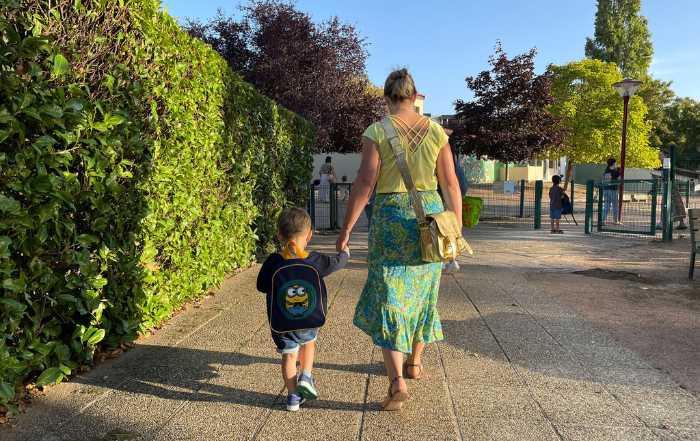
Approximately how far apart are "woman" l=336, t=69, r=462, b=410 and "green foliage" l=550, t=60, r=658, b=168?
33189 millimetres

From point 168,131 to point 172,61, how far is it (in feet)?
2.01

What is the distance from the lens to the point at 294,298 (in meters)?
3.04

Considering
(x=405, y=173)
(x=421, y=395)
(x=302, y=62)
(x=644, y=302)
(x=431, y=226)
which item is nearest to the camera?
(x=431, y=226)

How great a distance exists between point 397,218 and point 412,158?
375mm

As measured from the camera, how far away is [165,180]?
425 centimetres

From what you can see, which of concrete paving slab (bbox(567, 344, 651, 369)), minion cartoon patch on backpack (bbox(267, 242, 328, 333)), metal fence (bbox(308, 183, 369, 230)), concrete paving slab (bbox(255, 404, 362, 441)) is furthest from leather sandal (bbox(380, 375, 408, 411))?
metal fence (bbox(308, 183, 369, 230))

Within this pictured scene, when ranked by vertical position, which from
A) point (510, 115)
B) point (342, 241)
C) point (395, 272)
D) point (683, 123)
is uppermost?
point (683, 123)

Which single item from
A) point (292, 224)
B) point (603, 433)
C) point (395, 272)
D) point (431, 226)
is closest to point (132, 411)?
point (292, 224)

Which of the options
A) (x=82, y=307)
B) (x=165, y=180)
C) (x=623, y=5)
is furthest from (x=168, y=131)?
(x=623, y=5)

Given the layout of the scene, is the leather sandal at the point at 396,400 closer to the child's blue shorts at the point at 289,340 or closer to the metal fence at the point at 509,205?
the child's blue shorts at the point at 289,340

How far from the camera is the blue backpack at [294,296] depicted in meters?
3.02

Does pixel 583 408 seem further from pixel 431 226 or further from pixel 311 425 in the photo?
pixel 311 425

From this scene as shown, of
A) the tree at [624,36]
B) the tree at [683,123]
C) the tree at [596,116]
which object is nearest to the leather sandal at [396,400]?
the tree at [596,116]

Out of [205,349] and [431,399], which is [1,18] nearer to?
[205,349]
